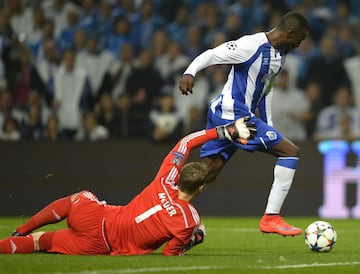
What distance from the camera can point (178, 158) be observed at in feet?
26.5

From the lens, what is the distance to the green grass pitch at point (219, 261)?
7.05m

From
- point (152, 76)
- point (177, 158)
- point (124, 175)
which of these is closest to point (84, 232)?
point (177, 158)

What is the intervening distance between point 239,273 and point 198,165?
1.11 m

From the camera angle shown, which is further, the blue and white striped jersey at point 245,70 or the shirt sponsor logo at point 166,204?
the blue and white striped jersey at point 245,70

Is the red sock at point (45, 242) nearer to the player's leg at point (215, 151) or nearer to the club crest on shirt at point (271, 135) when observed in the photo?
the player's leg at point (215, 151)

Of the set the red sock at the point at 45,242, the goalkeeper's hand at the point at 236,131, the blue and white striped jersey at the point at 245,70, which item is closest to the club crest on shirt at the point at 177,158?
the goalkeeper's hand at the point at 236,131

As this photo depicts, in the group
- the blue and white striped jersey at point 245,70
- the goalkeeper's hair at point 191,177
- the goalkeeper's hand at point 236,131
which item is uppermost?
the blue and white striped jersey at point 245,70

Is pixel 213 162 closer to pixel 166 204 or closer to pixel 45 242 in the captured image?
pixel 166 204

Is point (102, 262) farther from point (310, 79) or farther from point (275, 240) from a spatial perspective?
point (310, 79)

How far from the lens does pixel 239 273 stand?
7059 millimetres

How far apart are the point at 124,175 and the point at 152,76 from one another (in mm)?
1675

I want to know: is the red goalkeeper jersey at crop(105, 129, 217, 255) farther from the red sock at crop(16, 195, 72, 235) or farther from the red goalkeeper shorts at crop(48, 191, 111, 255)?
the red sock at crop(16, 195, 72, 235)

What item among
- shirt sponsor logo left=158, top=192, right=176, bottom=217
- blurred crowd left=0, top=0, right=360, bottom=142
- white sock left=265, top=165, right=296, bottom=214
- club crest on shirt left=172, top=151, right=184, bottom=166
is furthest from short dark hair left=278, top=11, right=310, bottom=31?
blurred crowd left=0, top=0, right=360, bottom=142

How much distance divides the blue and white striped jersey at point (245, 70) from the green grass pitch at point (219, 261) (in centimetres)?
144
